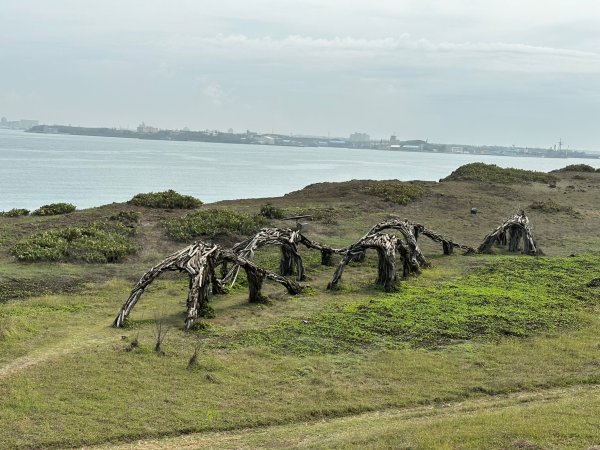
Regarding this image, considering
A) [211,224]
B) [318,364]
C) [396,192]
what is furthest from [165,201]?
[318,364]

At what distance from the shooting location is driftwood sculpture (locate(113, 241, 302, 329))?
15.5 m

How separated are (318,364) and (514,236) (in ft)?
53.4

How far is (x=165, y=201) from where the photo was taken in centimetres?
3209

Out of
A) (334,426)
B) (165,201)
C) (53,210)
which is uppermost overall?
(165,201)

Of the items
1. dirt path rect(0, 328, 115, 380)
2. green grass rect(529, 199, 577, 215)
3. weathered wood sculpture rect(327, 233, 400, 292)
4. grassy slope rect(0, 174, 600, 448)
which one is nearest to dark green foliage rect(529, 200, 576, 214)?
green grass rect(529, 199, 577, 215)

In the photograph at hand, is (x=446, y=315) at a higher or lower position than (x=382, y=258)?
lower

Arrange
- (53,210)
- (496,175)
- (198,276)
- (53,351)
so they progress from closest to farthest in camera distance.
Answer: (53,351)
(198,276)
(53,210)
(496,175)

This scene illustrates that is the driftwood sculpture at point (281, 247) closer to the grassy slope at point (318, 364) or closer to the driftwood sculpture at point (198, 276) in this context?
the grassy slope at point (318, 364)

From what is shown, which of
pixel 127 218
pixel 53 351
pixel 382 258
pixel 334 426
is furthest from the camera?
pixel 127 218

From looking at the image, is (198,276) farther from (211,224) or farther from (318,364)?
(211,224)

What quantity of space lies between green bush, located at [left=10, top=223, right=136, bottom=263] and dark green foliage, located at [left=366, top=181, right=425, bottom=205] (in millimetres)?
16740

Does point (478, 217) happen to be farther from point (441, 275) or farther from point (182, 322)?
point (182, 322)

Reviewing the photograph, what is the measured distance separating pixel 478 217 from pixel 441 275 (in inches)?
530

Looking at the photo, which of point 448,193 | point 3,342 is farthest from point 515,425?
point 448,193
